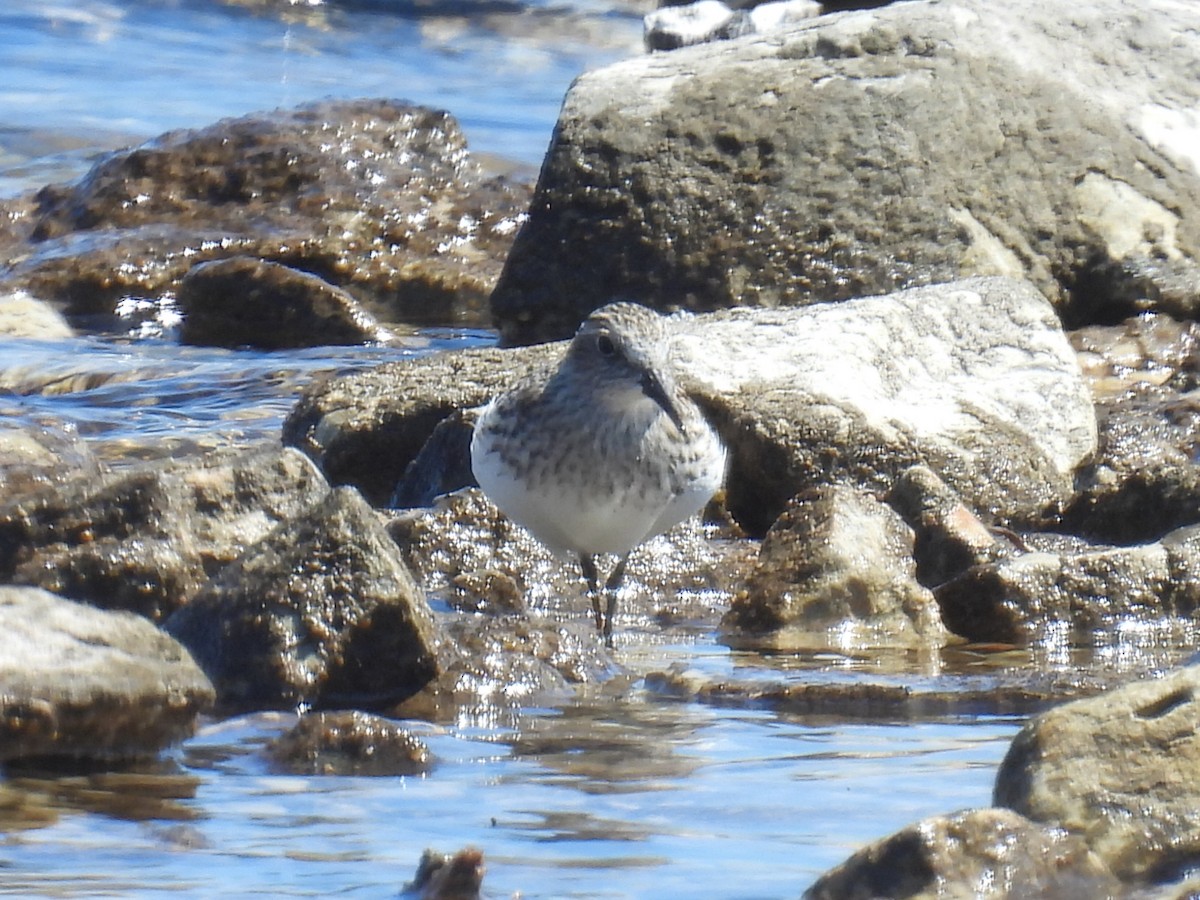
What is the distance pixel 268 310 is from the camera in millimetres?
11641

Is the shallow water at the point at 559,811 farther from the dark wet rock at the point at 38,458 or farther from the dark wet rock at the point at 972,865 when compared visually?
the dark wet rock at the point at 38,458

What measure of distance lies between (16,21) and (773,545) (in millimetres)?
21824

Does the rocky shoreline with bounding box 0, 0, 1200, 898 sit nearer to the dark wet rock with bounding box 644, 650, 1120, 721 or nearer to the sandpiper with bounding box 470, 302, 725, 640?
the dark wet rock with bounding box 644, 650, 1120, 721

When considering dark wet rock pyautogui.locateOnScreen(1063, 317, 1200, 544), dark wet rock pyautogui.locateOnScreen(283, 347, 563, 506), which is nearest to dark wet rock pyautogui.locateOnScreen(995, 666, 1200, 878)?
dark wet rock pyautogui.locateOnScreen(1063, 317, 1200, 544)

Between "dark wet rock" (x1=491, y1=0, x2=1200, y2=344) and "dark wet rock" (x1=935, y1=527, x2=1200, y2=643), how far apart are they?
12.0 feet

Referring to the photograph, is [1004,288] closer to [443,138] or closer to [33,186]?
[443,138]

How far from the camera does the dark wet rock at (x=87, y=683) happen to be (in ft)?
13.6

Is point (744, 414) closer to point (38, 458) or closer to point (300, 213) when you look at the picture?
point (38, 458)

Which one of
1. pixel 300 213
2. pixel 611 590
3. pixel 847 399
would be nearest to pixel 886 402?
pixel 847 399

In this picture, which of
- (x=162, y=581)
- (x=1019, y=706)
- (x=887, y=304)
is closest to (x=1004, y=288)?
(x=887, y=304)

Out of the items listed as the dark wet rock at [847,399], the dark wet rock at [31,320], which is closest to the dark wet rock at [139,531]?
the dark wet rock at [847,399]

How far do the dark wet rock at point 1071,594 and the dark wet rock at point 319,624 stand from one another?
6.56 ft

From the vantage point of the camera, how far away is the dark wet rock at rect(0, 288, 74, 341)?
11.7 meters

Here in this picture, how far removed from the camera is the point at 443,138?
14836 mm
